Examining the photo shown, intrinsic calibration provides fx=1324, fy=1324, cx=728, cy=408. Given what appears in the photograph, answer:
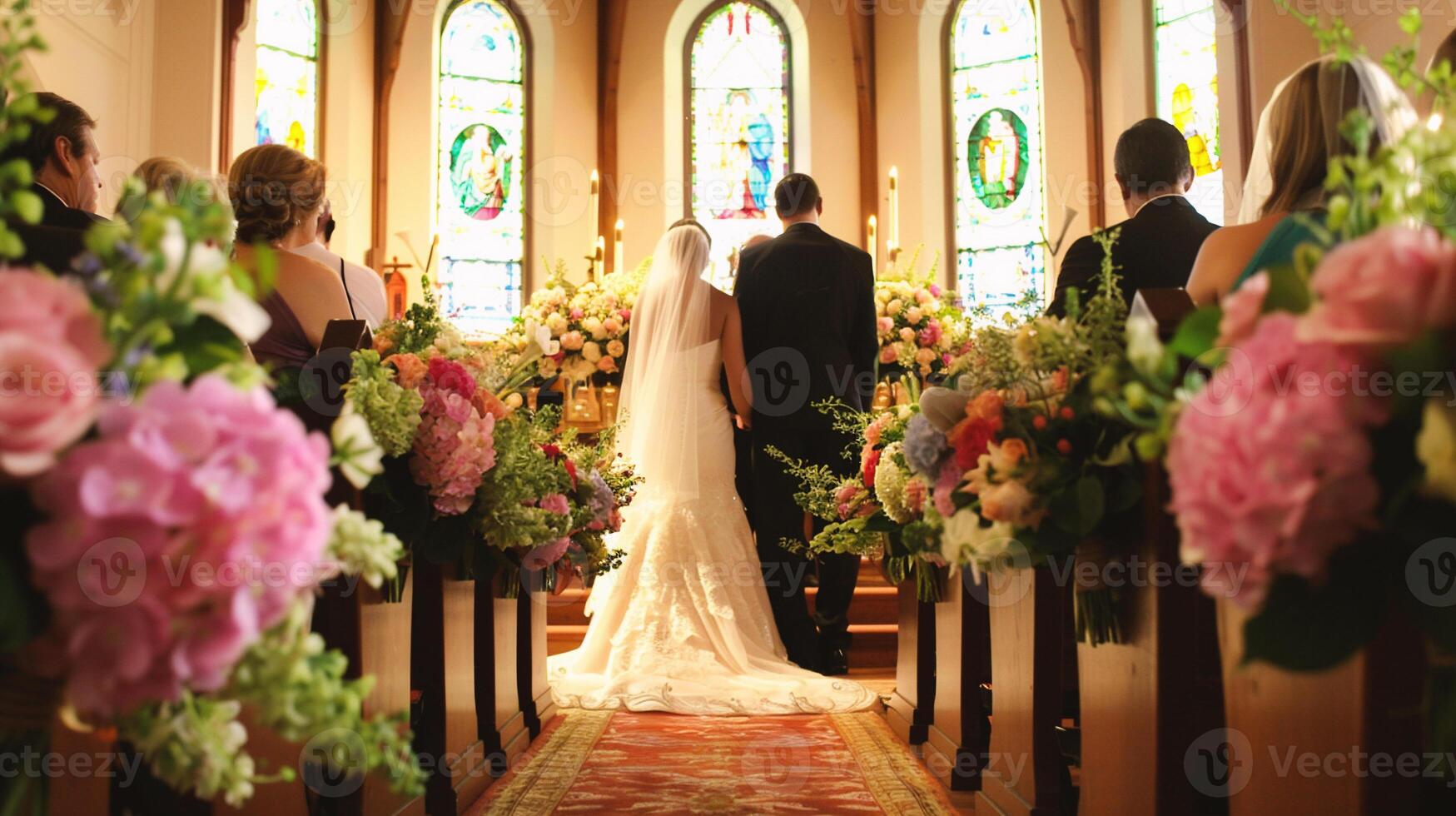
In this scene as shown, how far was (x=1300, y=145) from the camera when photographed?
214 centimetres

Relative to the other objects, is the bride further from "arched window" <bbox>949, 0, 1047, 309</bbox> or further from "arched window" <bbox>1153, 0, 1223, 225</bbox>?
"arched window" <bbox>949, 0, 1047, 309</bbox>

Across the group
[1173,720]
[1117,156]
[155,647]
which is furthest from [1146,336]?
[1117,156]

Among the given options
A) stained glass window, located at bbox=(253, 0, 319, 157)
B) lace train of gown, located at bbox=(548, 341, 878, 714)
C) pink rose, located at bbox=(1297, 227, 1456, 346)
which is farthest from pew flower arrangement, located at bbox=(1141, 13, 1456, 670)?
stained glass window, located at bbox=(253, 0, 319, 157)

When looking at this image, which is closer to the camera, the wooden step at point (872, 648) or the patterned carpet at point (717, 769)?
the patterned carpet at point (717, 769)

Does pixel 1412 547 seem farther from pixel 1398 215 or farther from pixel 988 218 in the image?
pixel 988 218

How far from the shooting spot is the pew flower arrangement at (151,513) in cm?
90

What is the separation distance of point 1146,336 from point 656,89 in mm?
11230

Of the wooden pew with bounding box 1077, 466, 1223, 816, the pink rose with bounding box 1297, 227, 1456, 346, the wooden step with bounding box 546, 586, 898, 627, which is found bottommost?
the wooden step with bounding box 546, 586, 898, 627

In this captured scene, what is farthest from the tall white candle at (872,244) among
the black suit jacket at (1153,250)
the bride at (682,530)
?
the black suit jacket at (1153,250)

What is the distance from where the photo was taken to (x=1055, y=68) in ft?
36.3

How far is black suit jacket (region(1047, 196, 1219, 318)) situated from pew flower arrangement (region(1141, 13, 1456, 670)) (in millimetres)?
2362

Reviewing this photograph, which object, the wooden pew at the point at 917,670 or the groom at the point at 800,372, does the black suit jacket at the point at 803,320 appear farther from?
the wooden pew at the point at 917,670

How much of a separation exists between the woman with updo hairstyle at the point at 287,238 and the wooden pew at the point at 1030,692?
159 cm

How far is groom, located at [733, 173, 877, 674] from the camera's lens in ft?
18.5
